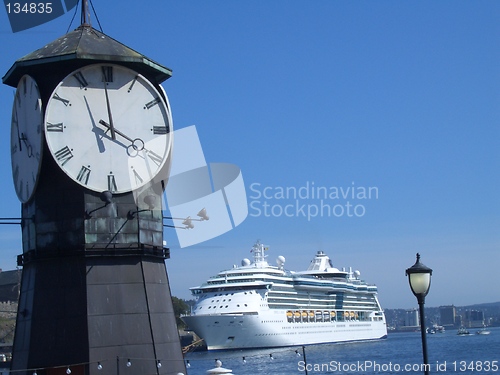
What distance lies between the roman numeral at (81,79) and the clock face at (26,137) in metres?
0.56

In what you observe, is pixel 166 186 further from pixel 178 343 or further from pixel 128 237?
pixel 178 343

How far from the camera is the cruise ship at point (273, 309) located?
90438 millimetres

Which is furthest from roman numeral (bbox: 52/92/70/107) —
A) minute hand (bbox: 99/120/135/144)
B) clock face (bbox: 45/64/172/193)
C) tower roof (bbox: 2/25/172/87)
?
minute hand (bbox: 99/120/135/144)

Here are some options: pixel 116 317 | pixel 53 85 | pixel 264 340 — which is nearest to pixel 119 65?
pixel 53 85

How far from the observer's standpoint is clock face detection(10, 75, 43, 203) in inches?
397

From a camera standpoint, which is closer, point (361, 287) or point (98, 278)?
point (98, 278)

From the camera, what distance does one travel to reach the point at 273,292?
97438mm

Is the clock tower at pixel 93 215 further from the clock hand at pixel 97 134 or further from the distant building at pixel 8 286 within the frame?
the distant building at pixel 8 286

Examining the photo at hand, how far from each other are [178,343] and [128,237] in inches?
67.1

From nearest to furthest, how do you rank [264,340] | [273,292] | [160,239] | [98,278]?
[98,278], [160,239], [264,340], [273,292]

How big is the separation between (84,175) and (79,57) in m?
1.50

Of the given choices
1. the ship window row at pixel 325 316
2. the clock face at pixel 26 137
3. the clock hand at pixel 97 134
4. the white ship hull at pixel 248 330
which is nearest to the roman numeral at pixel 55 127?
the clock face at pixel 26 137

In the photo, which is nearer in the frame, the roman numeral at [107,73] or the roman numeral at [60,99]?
the roman numeral at [60,99]

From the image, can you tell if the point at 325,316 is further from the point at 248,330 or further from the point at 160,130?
the point at 160,130
